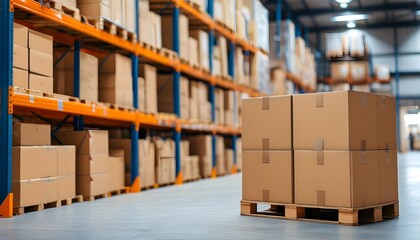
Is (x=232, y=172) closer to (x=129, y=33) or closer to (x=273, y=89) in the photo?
(x=273, y=89)

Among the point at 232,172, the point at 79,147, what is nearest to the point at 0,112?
the point at 79,147

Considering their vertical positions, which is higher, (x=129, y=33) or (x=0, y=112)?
(x=129, y=33)

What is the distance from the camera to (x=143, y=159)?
855 cm

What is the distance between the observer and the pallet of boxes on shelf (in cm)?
470

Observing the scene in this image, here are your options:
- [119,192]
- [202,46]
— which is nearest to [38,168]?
[119,192]

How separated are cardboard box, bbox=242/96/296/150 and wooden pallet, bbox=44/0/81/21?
245cm

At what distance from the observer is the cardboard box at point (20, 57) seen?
18.6 feet

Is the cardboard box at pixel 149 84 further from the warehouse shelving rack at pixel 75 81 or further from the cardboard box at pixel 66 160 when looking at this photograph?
the cardboard box at pixel 66 160

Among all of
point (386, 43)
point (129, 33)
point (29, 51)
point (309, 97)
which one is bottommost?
point (309, 97)

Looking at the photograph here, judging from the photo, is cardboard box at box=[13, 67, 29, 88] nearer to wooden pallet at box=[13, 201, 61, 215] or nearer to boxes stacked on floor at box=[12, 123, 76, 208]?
boxes stacked on floor at box=[12, 123, 76, 208]

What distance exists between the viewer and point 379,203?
495 cm

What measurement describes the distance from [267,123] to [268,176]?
0.49 meters

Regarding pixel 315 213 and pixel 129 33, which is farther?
pixel 129 33

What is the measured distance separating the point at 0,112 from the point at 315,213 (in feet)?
10.3
